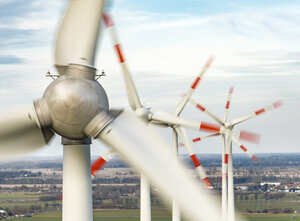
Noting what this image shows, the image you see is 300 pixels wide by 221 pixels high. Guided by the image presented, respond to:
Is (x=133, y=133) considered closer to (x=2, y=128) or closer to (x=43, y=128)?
(x=43, y=128)

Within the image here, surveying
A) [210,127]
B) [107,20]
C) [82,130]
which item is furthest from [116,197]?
[82,130]

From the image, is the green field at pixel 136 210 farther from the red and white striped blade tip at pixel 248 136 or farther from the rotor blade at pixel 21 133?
the rotor blade at pixel 21 133

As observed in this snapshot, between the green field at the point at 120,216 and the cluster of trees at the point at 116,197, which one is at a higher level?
the cluster of trees at the point at 116,197

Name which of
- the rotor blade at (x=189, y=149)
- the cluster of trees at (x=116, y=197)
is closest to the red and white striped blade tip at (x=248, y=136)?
the rotor blade at (x=189, y=149)

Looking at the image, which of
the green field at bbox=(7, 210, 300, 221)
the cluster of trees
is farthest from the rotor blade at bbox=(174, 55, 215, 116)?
the cluster of trees

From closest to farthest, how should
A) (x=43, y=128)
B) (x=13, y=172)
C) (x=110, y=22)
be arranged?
(x=43, y=128)
(x=110, y=22)
(x=13, y=172)

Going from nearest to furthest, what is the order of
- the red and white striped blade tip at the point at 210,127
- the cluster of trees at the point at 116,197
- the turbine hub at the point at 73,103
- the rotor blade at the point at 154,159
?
the turbine hub at the point at 73,103 → the rotor blade at the point at 154,159 → the red and white striped blade tip at the point at 210,127 → the cluster of trees at the point at 116,197

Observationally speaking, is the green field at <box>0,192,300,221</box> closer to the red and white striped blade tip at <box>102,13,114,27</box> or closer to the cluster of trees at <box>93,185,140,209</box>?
the cluster of trees at <box>93,185,140,209</box>

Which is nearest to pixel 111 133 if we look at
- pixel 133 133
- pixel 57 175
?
pixel 133 133
